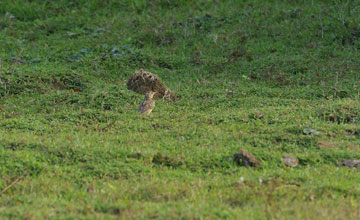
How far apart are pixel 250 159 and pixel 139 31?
836 centimetres

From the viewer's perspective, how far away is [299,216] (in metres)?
4.53

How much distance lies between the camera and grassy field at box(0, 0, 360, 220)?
5047 millimetres

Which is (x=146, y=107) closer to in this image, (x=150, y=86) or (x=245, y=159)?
(x=150, y=86)

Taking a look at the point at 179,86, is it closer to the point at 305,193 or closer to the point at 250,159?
the point at 250,159

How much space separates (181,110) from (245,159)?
2.95 metres

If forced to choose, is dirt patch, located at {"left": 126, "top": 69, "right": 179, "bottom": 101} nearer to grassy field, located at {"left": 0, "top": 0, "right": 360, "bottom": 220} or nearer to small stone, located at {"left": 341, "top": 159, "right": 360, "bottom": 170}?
grassy field, located at {"left": 0, "top": 0, "right": 360, "bottom": 220}

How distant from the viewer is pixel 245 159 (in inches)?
232

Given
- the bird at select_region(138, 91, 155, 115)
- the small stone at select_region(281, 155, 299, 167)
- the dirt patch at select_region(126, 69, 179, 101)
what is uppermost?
the small stone at select_region(281, 155, 299, 167)

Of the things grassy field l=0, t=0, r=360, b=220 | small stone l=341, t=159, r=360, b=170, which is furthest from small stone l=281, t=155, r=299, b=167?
small stone l=341, t=159, r=360, b=170

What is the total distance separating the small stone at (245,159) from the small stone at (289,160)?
0.31 metres

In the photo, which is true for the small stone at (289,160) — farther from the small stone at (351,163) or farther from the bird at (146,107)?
the bird at (146,107)

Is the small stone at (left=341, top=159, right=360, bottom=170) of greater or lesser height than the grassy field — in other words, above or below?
above

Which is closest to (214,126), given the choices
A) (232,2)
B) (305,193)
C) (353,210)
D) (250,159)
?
(250,159)

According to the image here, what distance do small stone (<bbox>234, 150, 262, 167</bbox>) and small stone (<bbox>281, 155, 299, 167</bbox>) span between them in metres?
0.31
